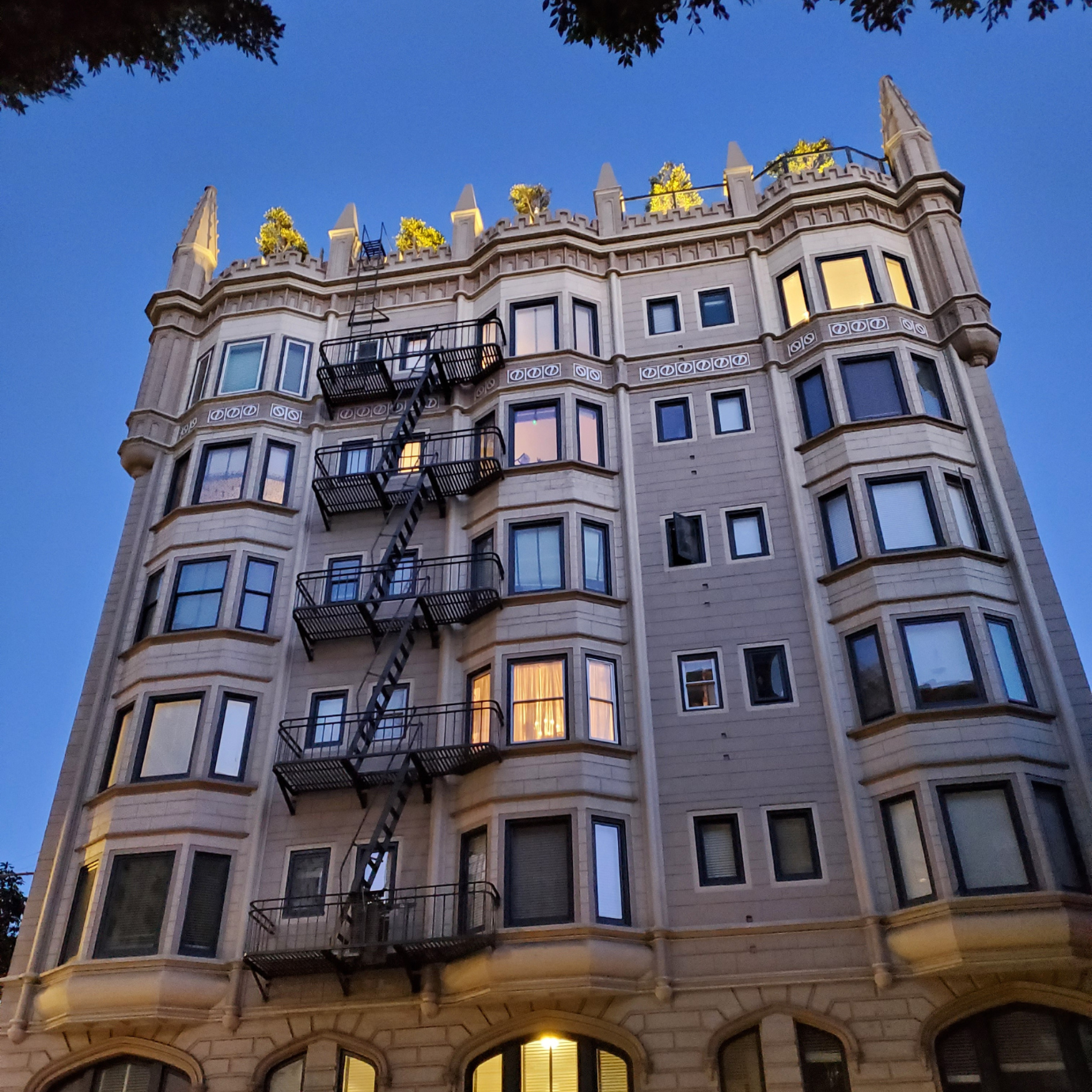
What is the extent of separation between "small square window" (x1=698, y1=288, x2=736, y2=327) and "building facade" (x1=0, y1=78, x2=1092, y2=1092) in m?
0.10

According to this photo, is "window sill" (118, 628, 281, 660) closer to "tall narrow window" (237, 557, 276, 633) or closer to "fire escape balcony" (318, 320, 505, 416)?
"tall narrow window" (237, 557, 276, 633)

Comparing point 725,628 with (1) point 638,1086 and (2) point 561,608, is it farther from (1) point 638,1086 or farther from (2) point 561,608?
(1) point 638,1086

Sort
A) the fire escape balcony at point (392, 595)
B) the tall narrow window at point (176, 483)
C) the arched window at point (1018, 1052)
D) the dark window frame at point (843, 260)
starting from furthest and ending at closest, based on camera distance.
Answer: the tall narrow window at point (176, 483)
the dark window frame at point (843, 260)
the fire escape balcony at point (392, 595)
the arched window at point (1018, 1052)

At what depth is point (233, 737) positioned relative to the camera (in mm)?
21906

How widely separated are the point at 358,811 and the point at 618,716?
5.64 metres

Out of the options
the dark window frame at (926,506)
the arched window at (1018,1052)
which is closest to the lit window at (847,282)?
the dark window frame at (926,506)

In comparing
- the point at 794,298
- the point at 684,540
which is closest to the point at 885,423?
the point at 794,298

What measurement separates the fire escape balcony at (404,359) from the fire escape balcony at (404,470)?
158cm

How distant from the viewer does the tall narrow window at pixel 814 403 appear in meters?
23.8

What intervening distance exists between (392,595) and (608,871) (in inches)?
300

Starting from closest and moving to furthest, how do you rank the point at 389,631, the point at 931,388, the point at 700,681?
the point at 700,681 < the point at 389,631 < the point at 931,388

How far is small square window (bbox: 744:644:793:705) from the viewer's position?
21.0 m

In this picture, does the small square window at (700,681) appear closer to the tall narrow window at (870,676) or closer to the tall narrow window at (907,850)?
the tall narrow window at (870,676)

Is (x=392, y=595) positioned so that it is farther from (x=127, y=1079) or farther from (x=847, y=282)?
(x=847, y=282)
